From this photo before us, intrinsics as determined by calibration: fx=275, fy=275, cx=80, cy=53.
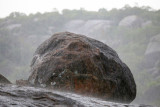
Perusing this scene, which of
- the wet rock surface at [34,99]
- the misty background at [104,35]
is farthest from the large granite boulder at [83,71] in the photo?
the misty background at [104,35]

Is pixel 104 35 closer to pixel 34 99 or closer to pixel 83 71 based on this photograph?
pixel 83 71

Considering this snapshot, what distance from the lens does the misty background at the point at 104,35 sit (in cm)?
2861

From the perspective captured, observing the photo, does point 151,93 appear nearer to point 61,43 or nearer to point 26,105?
point 61,43

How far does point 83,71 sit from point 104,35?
123 ft

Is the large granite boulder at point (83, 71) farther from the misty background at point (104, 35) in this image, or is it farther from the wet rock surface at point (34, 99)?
the misty background at point (104, 35)

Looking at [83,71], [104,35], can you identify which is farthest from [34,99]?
[104,35]

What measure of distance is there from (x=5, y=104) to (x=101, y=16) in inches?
1788

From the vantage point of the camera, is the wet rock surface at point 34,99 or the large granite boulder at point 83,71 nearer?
the wet rock surface at point 34,99

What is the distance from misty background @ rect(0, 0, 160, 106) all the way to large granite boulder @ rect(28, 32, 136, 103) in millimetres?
19487

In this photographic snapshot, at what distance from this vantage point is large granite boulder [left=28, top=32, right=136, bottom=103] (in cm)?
450

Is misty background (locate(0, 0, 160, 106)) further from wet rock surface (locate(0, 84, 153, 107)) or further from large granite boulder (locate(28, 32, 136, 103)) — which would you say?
wet rock surface (locate(0, 84, 153, 107))

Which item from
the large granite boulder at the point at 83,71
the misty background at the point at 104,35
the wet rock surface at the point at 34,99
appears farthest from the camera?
the misty background at the point at 104,35

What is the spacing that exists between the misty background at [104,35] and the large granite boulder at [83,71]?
19.5 m

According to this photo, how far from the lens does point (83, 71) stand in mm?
4617
